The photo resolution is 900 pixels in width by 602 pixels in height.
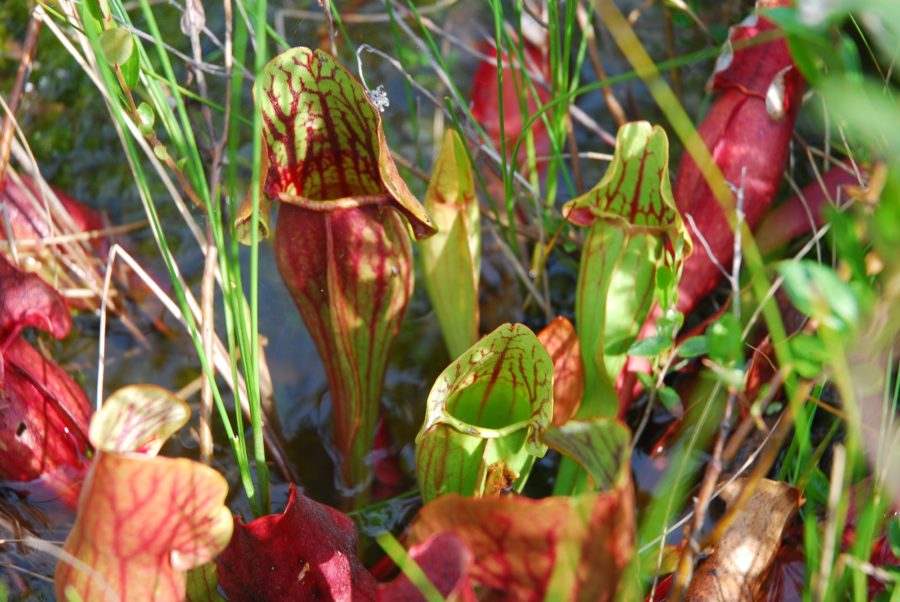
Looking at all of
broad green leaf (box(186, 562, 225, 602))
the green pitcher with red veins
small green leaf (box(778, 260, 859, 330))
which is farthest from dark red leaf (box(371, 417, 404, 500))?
small green leaf (box(778, 260, 859, 330))

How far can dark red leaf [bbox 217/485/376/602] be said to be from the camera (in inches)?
41.3

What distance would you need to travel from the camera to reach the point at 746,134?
1.47m

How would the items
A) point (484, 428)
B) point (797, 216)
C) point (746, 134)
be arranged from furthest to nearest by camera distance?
point (797, 216) → point (746, 134) → point (484, 428)

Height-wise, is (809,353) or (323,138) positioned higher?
(323,138)

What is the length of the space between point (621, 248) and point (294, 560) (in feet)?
2.14

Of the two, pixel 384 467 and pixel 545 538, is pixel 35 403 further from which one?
pixel 545 538

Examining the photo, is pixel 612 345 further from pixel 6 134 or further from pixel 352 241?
pixel 6 134

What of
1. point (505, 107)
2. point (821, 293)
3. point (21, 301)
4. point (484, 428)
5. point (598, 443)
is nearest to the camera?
point (821, 293)

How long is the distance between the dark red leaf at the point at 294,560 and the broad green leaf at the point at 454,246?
482 mm

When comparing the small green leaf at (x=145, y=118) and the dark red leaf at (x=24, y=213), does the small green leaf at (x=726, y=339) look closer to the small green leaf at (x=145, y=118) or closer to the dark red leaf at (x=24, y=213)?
the small green leaf at (x=145, y=118)

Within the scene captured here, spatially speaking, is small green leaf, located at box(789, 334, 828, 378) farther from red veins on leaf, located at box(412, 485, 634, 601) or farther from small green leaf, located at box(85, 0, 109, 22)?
small green leaf, located at box(85, 0, 109, 22)

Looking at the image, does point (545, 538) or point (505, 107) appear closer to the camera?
point (545, 538)

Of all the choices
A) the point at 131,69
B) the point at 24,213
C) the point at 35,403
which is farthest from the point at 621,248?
the point at 24,213

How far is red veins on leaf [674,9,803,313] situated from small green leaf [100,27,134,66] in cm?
95
